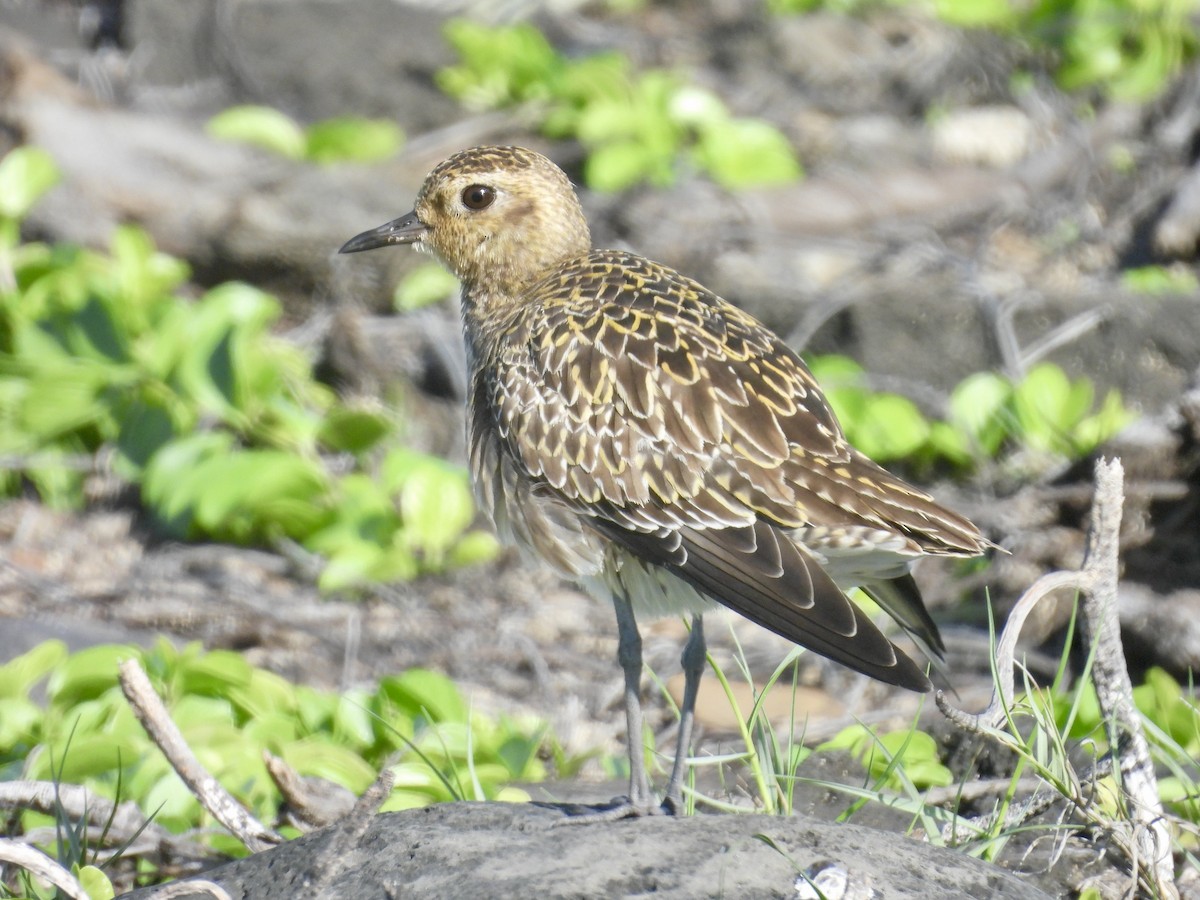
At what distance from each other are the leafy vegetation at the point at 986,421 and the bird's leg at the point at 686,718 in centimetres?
302

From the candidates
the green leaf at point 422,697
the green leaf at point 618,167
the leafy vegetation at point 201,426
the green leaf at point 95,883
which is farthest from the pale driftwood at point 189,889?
the green leaf at point 618,167

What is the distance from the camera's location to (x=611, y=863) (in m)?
3.59

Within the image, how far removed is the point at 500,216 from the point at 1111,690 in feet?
8.80

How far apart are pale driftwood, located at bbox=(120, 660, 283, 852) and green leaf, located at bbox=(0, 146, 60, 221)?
5.29 m

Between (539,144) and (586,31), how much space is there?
7.84ft

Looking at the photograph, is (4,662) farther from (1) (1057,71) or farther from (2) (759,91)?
(1) (1057,71)

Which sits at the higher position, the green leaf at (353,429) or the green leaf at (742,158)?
the green leaf at (742,158)

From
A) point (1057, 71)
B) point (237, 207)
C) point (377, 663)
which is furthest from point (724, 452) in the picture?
point (1057, 71)

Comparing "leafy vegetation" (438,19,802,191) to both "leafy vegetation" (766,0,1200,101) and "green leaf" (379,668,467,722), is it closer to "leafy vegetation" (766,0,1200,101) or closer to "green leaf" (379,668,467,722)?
"leafy vegetation" (766,0,1200,101)

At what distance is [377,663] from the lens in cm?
686

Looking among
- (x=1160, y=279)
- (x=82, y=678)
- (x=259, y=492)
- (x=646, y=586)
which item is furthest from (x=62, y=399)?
(x=1160, y=279)

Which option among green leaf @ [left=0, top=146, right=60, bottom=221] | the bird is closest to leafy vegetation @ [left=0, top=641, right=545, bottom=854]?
the bird

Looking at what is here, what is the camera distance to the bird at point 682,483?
4.34m

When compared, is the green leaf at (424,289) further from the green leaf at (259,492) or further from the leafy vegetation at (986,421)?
the leafy vegetation at (986,421)
